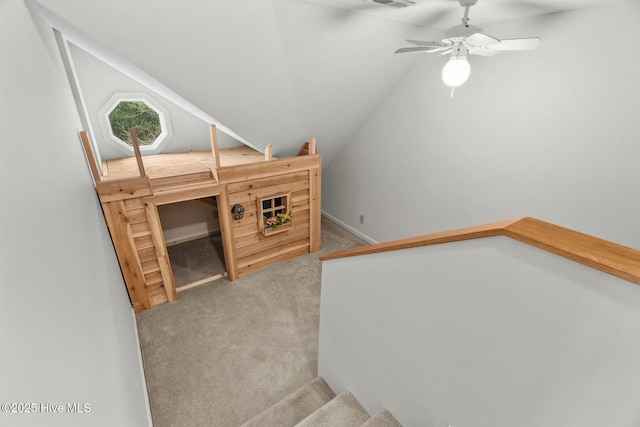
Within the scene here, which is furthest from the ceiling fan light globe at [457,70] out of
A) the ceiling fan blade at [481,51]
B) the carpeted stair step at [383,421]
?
the carpeted stair step at [383,421]

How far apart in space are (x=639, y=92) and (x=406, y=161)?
7.16ft

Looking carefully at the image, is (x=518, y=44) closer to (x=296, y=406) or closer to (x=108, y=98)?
(x=296, y=406)

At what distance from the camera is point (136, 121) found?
13.4ft

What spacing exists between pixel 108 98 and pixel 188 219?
2082 millimetres

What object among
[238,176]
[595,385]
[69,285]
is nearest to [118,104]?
[238,176]

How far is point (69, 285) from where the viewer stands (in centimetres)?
97

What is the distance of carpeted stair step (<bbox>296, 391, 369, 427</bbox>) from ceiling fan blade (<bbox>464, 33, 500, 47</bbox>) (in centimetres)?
251

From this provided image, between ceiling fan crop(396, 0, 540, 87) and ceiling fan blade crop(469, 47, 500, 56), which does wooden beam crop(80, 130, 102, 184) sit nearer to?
ceiling fan crop(396, 0, 540, 87)

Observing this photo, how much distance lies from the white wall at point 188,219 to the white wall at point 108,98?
94 cm

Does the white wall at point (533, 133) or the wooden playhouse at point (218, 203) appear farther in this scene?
the wooden playhouse at point (218, 203)

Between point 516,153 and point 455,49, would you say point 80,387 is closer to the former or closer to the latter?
point 455,49

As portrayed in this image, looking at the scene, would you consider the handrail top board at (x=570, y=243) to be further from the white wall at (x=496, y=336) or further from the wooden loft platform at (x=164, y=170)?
the wooden loft platform at (x=164, y=170)

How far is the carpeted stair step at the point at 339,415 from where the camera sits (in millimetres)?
1750

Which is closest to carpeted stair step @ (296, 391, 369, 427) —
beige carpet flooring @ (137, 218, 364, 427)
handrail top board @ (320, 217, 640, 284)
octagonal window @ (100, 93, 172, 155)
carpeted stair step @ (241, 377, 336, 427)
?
carpeted stair step @ (241, 377, 336, 427)
